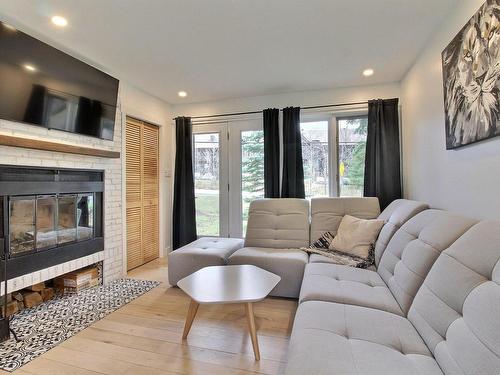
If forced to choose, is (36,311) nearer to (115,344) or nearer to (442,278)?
(115,344)

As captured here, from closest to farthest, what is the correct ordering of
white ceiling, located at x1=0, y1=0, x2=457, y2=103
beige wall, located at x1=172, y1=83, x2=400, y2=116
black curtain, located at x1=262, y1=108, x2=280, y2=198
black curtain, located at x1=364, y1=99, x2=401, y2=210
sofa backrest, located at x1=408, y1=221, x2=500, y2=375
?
sofa backrest, located at x1=408, y1=221, x2=500, y2=375
white ceiling, located at x1=0, y1=0, x2=457, y2=103
black curtain, located at x1=364, y1=99, x2=401, y2=210
beige wall, located at x1=172, y1=83, x2=400, y2=116
black curtain, located at x1=262, y1=108, x2=280, y2=198

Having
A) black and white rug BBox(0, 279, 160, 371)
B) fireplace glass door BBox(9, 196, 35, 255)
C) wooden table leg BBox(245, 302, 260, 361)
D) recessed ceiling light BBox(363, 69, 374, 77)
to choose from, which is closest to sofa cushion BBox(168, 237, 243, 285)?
black and white rug BBox(0, 279, 160, 371)

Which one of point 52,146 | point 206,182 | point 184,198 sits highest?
point 52,146

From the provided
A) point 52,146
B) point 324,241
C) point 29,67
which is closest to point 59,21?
point 29,67

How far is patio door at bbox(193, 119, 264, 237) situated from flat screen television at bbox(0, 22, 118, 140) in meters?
1.45

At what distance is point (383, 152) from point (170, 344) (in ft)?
9.84

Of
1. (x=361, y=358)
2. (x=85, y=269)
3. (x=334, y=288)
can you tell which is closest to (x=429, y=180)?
(x=334, y=288)

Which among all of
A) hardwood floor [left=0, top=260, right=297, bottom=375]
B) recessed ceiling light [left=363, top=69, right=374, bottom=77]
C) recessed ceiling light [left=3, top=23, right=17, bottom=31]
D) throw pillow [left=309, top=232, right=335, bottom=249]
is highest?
recessed ceiling light [left=363, top=69, right=374, bottom=77]

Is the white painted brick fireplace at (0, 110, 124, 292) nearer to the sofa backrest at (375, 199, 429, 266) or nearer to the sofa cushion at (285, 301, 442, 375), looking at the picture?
the sofa cushion at (285, 301, 442, 375)

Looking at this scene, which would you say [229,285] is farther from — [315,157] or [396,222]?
[315,157]

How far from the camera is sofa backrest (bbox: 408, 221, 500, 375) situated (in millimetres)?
876

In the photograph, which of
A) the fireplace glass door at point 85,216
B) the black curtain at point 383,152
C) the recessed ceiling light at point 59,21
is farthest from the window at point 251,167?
the recessed ceiling light at point 59,21

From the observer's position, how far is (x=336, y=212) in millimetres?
3029

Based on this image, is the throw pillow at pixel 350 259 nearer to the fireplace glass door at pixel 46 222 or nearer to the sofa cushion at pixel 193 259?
the sofa cushion at pixel 193 259
